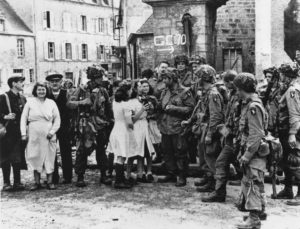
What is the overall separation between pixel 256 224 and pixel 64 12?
150 feet

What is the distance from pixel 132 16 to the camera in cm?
2788

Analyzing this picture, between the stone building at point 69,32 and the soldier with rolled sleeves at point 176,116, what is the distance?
34.7 m

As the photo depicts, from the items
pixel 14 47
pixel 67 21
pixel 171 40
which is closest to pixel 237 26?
pixel 171 40

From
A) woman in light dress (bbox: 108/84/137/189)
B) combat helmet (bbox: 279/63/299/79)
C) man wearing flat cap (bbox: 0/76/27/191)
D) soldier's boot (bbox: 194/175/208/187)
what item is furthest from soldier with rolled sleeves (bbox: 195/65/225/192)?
man wearing flat cap (bbox: 0/76/27/191)

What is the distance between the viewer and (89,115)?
7.83m

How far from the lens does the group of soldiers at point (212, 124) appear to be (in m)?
5.41

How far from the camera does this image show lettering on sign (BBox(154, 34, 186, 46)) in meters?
10.5

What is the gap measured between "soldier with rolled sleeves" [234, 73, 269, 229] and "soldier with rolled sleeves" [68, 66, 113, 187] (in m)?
3.03

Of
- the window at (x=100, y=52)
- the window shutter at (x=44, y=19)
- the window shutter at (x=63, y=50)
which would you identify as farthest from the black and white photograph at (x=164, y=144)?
the window at (x=100, y=52)

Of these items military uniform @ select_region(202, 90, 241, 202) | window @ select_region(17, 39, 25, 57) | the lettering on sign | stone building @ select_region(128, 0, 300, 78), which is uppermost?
window @ select_region(17, 39, 25, 57)

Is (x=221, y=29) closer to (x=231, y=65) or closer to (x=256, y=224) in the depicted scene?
(x=231, y=65)

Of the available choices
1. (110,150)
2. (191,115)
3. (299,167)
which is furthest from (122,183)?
(299,167)

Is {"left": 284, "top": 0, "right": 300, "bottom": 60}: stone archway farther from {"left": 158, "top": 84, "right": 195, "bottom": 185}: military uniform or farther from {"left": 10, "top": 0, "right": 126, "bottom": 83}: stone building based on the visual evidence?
{"left": 158, "top": 84, "right": 195, "bottom": 185}: military uniform

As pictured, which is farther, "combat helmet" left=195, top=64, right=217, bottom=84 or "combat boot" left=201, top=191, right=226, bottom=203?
"combat helmet" left=195, top=64, right=217, bottom=84
